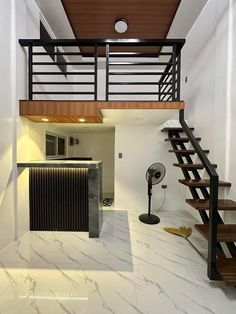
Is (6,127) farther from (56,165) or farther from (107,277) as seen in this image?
(107,277)

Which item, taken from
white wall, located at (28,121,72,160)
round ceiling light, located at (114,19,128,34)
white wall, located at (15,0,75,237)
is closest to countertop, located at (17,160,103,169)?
white wall, located at (15,0,75,237)

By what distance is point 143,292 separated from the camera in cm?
202

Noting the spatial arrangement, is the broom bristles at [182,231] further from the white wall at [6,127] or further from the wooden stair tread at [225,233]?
the white wall at [6,127]

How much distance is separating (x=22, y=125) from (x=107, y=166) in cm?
396

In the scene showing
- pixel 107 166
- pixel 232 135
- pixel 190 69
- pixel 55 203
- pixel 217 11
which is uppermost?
pixel 217 11

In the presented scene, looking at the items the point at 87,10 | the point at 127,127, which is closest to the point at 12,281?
the point at 127,127

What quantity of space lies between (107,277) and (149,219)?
2083 mm

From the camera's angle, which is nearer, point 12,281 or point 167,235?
point 12,281

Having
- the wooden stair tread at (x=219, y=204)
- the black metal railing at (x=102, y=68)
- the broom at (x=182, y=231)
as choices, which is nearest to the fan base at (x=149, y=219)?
the broom at (x=182, y=231)

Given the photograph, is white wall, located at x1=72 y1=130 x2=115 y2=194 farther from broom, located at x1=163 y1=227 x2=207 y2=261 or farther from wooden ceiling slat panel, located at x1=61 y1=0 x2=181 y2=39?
broom, located at x1=163 y1=227 x2=207 y2=261

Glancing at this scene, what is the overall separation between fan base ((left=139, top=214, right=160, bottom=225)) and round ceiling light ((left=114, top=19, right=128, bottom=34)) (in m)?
4.20

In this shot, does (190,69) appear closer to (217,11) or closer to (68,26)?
(217,11)

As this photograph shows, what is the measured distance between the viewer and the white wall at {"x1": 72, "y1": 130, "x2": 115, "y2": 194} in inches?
276

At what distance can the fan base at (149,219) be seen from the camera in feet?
13.4
